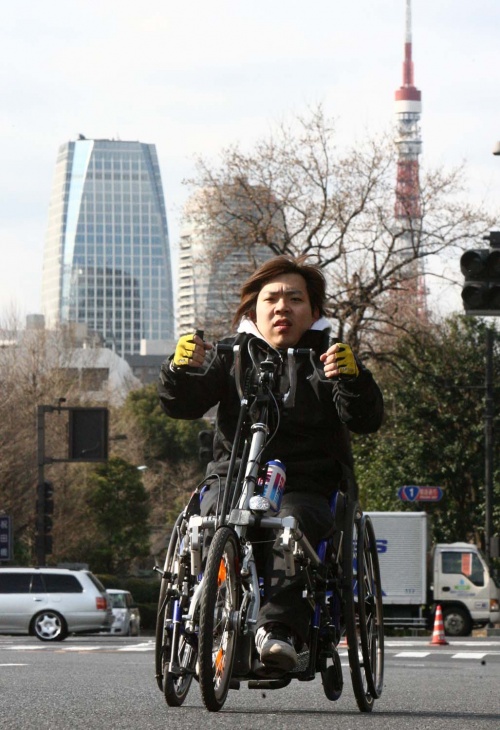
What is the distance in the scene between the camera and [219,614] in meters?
5.24

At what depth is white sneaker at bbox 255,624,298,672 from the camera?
525 cm

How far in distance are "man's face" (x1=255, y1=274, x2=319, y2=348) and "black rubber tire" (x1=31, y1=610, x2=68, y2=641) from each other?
78.2 feet

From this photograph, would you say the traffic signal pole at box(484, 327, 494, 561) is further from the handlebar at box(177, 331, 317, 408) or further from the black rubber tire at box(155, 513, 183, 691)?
the black rubber tire at box(155, 513, 183, 691)

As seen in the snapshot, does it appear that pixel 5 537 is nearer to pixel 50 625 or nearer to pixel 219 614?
pixel 50 625

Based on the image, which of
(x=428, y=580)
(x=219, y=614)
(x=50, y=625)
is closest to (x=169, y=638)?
(x=219, y=614)

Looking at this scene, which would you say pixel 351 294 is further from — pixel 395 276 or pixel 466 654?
pixel 466 654

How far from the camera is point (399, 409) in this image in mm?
42312

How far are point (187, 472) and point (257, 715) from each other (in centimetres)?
8091

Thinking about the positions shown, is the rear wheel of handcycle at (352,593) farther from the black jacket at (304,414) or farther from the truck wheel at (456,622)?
the truck wheel at (456,622)

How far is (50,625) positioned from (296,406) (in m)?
24.3

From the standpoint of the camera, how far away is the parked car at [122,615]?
36.6 meters

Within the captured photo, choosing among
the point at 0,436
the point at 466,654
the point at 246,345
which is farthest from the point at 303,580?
the point at 0,436

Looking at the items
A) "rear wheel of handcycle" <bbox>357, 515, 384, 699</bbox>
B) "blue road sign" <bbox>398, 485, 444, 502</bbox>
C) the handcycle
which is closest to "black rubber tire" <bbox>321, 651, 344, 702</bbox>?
the handcycle

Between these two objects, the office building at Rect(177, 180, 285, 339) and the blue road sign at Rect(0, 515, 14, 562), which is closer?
the blue road sign at Rect(0, 515, 14, 562)
